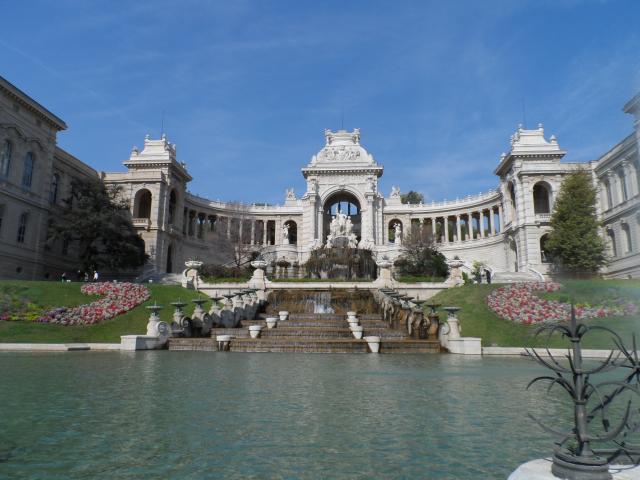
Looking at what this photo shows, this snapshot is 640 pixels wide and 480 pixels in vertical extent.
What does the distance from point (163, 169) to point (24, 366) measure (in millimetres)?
51910

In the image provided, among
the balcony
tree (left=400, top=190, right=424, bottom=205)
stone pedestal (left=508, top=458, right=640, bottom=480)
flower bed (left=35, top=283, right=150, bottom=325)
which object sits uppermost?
tree (left=400, top=190, right=424, bottom=205)

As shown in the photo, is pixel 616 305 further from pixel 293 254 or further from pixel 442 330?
A: pixel 293 254

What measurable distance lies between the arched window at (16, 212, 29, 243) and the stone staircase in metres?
31.7

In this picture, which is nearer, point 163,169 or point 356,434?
point 356,434

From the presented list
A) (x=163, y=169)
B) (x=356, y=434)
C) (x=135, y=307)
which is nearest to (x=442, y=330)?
(x=356, y=434)

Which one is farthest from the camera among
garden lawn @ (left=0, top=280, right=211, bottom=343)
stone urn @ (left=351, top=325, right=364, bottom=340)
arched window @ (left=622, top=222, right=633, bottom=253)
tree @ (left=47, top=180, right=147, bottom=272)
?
arched window @ (left=622, top=222, right=633, bottom=253)

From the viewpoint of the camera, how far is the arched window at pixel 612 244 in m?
49.5

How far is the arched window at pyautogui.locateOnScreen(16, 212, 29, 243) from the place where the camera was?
44041 millimetres

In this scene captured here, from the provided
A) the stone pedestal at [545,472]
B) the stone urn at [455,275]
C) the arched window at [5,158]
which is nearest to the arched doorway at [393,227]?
the stone urn at [455,275]

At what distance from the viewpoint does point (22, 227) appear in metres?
44.6

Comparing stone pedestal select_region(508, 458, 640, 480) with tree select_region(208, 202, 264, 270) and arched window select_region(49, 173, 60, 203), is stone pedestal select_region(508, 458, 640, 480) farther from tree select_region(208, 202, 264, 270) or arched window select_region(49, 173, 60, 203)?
tree select_region(208, 202, 264, 270)

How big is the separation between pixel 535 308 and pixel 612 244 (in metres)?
31.1

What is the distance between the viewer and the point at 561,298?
93.0 feet

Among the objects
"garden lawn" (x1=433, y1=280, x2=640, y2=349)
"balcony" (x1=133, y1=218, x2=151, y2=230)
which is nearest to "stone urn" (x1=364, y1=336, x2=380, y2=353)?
"garden lawn" (x1=433, y1=280, x2=640, y2=349)
